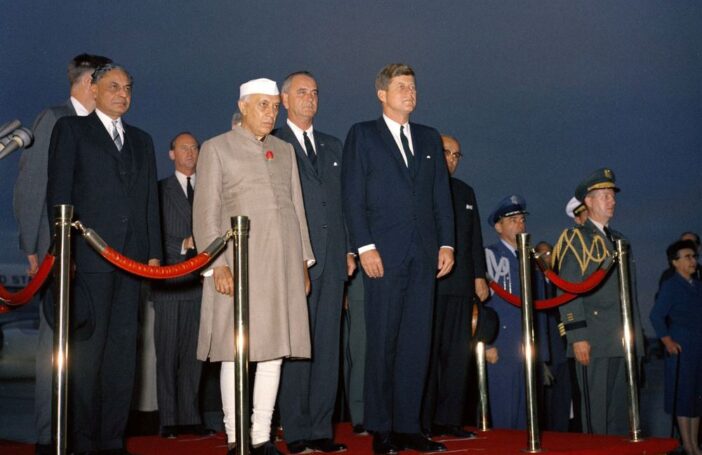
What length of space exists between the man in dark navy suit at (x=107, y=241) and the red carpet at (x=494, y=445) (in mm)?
553

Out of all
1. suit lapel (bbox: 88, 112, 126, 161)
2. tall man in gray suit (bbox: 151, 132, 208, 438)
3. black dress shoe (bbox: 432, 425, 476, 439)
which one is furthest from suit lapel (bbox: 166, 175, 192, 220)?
black dress shoe (bbox: 432, 425, 476, 439)

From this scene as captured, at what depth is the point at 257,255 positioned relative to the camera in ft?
12.0

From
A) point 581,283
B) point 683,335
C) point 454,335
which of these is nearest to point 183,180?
point 454,335

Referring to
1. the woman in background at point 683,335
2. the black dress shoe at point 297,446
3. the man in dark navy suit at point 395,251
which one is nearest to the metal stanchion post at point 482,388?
the man in dark navy suit at point 395,251

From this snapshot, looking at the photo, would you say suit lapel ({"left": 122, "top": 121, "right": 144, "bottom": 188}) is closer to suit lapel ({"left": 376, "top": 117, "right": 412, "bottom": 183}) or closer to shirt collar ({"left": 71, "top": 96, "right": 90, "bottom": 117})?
shirt collar ({"left": 71, "top": 96, "right": 90, "bottom": 117})

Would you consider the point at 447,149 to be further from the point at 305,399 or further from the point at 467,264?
the point at 305,399

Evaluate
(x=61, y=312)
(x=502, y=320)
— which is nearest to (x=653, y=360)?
(x=502, y=320)

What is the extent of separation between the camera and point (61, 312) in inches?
131

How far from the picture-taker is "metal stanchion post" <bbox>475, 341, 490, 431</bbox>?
16.2ft

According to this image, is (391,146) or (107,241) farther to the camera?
(391,146)

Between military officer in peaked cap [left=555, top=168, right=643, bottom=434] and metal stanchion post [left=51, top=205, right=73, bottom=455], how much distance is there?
2740 mm

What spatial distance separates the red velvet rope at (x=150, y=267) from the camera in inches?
135

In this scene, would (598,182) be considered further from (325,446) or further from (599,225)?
(325,446)

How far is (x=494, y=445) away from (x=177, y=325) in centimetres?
204
